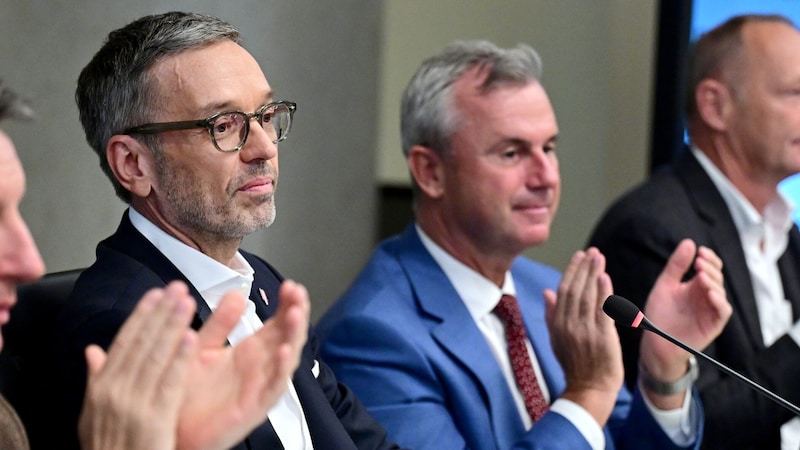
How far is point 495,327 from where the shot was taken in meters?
2.52

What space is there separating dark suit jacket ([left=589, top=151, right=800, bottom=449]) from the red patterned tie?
325mm

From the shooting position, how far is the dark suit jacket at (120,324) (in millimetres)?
1638

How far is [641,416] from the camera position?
2.46 m

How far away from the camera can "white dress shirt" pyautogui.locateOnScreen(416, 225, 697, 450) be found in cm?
242

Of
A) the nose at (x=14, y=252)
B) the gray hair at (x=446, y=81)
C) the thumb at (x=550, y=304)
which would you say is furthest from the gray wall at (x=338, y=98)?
the nose at (x=14, y=252)

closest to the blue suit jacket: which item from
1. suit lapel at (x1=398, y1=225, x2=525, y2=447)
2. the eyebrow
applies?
suit lapel at (x1=398, y1=225, x2=525, y2=447)

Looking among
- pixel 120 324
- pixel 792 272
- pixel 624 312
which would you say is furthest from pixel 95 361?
pixel 792 272

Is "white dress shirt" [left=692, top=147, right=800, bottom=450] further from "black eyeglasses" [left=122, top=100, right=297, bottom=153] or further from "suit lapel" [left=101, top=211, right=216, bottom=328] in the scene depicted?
"suit lapel" [left=101, top=211, right=216, bottom=328]

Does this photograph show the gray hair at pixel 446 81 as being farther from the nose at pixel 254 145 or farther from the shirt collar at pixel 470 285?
the nose at pixel 254 145

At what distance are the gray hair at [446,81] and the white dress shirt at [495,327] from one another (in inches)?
8.6

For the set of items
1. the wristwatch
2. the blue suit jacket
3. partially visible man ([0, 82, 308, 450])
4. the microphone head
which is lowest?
the wristwatch

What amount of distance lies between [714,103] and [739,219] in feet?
1.15

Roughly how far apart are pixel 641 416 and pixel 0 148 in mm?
1528

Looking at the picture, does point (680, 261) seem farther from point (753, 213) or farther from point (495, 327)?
point (753, 213)
